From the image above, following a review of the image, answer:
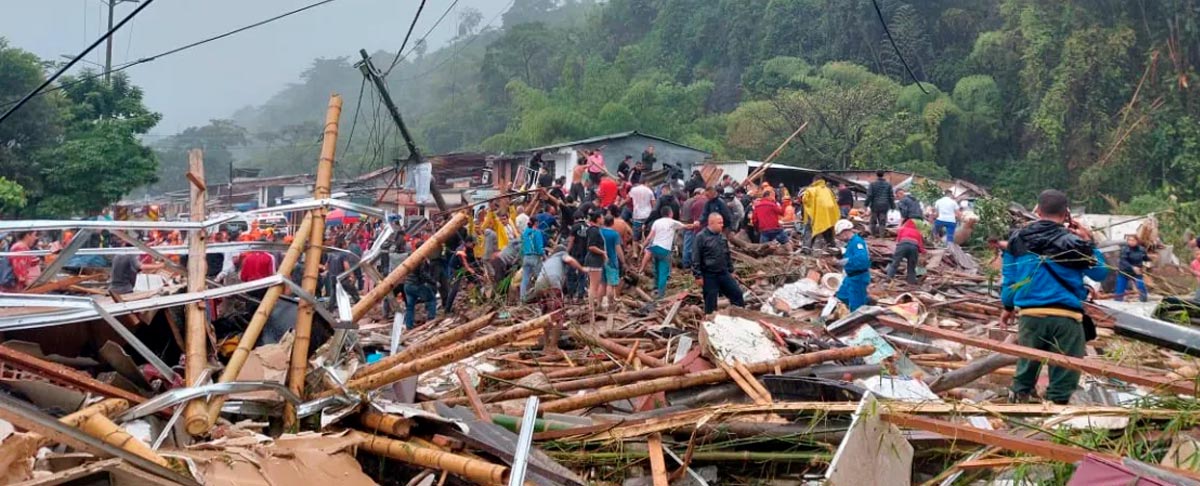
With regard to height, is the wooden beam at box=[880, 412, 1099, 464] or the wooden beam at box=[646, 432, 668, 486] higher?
the wooden beam at box=[880, 412, 1099, 464]

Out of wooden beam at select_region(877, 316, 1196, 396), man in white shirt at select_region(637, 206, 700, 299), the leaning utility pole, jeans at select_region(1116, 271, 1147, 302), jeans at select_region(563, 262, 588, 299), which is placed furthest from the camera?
the leaning utility pole

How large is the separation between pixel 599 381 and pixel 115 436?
3.30 m

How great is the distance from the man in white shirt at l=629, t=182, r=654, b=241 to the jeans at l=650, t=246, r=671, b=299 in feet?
7.26

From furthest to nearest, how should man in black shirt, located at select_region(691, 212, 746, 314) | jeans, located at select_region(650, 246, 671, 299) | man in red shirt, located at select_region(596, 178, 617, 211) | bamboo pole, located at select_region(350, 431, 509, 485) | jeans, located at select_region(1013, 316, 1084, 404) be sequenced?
man in red shirt, located at select_region(596, 178, 617, 211) < jeans, located at select_region(650, 246, 671, 299) < man in black shirt, located at select_region(691, 212, 746, 314) < jeans, located at select_region(1013, 316, 1084, 404) < bamboo pole, located at select_region(350, 431, 509, 485)

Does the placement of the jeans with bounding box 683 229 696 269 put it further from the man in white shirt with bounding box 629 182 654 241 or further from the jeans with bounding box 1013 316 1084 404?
the jeans with bounding box 1013 316 1084 404

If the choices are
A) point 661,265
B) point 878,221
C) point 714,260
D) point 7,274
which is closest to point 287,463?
point 714,260

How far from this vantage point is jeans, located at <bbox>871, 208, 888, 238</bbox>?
54.1ft

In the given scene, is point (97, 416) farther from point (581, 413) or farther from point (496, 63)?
point (496, 63)

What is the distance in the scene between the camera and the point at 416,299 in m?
13.0

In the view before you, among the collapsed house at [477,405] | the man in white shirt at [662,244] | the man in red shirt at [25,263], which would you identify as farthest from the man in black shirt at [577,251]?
the man in red shirt at [25,263]

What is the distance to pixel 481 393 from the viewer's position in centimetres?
652

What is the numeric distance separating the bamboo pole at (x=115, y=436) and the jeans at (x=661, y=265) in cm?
812

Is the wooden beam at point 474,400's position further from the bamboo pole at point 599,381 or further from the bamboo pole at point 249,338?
the bamboo pole at point 249,338

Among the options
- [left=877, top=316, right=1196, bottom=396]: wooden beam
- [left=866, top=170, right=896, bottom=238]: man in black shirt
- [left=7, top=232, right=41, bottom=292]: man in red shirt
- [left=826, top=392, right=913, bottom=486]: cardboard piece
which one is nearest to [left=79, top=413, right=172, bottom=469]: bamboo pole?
[left=826, top=392, right=913, bottom=486]: cardboard piece
